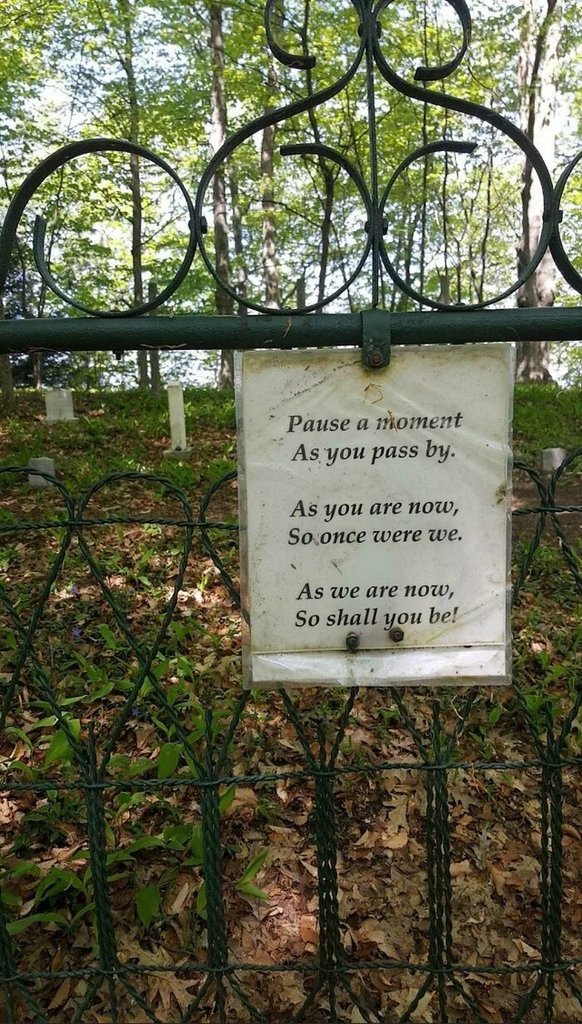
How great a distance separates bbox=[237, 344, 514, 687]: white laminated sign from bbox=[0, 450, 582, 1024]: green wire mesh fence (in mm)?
98

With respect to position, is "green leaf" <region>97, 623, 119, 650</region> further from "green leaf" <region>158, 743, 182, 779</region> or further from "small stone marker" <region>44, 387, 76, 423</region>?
"small stone marker" <region>44, 387, 76, 423</region>

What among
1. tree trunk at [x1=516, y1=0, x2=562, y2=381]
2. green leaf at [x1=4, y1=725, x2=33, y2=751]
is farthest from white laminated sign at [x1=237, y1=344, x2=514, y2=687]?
tree trunk at [x1=516, y1=0, x2=562, y2=381]

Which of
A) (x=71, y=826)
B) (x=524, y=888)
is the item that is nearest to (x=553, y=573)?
(x=524, y=888)

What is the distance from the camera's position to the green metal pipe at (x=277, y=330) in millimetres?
1145

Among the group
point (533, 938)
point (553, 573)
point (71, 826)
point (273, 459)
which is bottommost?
point (533, 938)

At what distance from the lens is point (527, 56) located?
11.1m

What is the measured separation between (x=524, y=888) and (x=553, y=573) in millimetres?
2211

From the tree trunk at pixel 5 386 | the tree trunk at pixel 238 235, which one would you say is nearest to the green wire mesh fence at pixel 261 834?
the tree trunk at pixel 5 386

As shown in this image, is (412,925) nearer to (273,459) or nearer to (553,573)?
(273,459)

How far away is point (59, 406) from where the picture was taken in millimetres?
8195

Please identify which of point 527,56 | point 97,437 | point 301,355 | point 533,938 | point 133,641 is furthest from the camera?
point 527,56

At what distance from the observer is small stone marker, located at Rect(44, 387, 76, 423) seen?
26.7 feet

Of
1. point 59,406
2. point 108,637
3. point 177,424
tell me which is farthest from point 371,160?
point 59,406

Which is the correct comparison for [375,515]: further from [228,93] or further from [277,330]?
[228,93]
